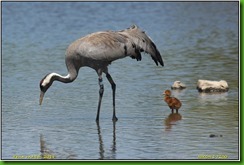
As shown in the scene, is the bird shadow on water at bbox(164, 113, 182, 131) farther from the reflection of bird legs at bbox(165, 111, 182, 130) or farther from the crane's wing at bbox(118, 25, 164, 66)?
the crane's wing at bbox(118, 25, 164, 66)

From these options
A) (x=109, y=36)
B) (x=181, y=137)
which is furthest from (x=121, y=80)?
(x=181, y=137)

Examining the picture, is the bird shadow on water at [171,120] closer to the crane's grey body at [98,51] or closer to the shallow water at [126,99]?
the shallow water at [126,99]

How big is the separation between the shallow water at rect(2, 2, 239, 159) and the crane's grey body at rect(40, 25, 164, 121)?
1.92 ft

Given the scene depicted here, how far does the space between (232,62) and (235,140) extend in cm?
706

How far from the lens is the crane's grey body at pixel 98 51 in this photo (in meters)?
13.7

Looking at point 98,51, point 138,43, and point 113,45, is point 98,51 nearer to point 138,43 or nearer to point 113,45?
point 113,45

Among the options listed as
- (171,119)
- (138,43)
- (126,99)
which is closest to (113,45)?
(138,43)

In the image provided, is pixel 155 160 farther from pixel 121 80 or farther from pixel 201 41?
pixel 201 41

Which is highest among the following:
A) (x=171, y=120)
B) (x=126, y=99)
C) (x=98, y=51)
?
(x=98, y=51)

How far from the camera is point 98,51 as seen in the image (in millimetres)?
13805

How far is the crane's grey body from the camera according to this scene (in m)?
13.7

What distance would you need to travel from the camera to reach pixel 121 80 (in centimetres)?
1683

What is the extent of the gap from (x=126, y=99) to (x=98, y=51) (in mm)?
1469

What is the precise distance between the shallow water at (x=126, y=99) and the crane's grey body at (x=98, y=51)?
23.0 inches
